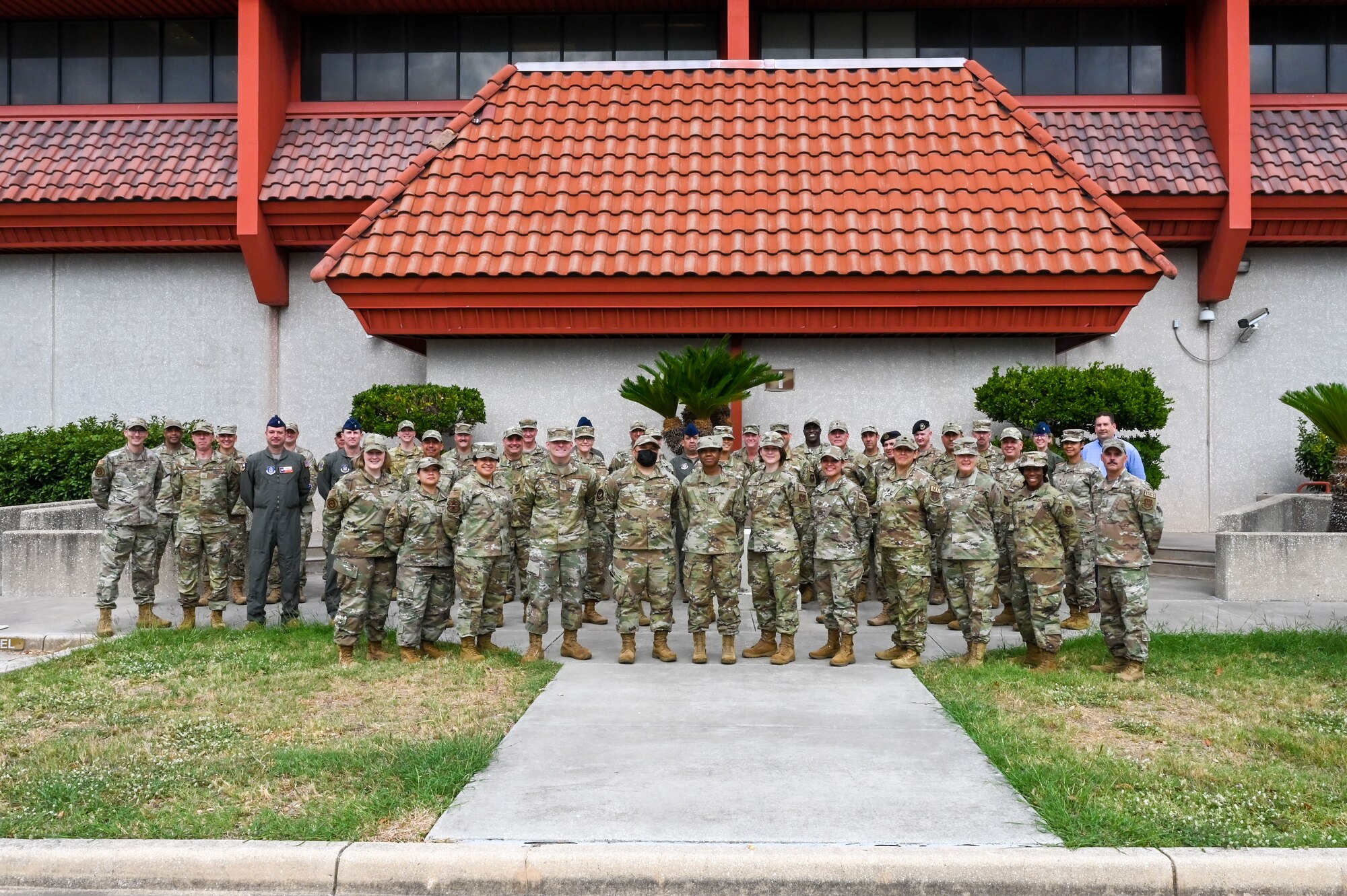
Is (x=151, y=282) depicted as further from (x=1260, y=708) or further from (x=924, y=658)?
(x=1260, y=708)

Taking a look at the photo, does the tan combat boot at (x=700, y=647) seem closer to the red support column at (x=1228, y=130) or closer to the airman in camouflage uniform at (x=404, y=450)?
the airman in camouflage uniform at (x=404, y=450)

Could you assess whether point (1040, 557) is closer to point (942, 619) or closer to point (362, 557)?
point (942, 619)

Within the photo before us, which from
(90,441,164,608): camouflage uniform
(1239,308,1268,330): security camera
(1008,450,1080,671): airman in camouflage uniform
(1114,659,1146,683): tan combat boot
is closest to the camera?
(1114,659,1146,683): tan combat boot

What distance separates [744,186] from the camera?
15297 mm

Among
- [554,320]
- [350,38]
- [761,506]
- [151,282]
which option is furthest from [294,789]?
[350,38]

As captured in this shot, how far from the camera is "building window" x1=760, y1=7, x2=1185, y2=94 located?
60.8 feet

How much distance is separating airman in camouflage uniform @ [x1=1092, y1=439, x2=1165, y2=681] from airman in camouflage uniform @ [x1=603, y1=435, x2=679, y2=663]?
12.2ft

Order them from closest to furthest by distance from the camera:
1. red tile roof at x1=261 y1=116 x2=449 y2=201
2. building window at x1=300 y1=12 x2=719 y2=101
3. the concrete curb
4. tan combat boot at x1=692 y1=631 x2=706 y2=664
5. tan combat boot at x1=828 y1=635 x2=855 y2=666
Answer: the concrete curb → tan combat boot at x1=828 y1=635 x2=855 y2=666 → tan combat boot at x1=692 y1=631 x2=706 y2=664 → red tile roof at x1=261 y1=116 x2=449 y2=201 → building window at x1=300 y1=12 x2=719 y2=101

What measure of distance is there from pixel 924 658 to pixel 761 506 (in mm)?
2008

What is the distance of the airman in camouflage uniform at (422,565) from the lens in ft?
30.2

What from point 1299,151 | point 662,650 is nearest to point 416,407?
point 662,650

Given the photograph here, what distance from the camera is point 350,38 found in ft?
62.6

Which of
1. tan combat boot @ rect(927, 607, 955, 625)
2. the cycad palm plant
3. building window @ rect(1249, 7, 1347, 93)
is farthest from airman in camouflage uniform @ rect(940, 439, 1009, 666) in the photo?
building window @ rect(1249, 7, 1347, 93)

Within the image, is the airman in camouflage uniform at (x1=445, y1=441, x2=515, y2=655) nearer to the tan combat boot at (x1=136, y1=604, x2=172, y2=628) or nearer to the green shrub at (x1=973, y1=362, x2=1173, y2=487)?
the tan combat boot at (x1=136, y1=604, x2=172, y2=628)
